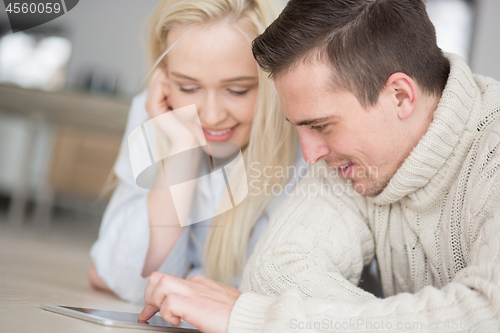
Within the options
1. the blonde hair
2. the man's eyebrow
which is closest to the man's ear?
the man's eyebrow

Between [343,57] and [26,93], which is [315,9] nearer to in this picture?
[343,57]

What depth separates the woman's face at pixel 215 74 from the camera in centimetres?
106

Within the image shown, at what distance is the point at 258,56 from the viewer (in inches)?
35.2

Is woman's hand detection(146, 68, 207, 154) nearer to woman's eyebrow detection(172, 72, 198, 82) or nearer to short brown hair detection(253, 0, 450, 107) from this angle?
woman's eyebrow detection(172, 72, 198, 82)

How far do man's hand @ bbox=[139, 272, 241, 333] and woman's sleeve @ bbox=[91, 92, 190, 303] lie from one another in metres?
0.47

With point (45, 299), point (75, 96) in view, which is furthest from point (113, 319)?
point (75, 96)

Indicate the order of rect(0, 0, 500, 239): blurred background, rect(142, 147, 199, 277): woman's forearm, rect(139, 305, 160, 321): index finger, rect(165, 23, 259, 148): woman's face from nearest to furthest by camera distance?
rect(139, 305, 160, 321): index finger → rect(165, 23, 259, 148): woman's face → rect(142, 147, 199, 277): woman's forearm → rect(0, 0, 500, 239): blurred background

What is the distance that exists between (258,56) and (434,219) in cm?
46

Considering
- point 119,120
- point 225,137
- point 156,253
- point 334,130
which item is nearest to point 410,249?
point 334,130

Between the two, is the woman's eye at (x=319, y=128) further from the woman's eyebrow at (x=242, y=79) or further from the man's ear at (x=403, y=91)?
the woman's eyebrow at (x=242, y=79)

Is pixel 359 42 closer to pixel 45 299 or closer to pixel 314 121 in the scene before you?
pixel 314 121

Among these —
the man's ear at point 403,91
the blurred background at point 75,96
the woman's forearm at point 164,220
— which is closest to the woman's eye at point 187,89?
the woman's forearm at point 164,220

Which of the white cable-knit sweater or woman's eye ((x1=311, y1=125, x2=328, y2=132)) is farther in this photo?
woman's eye ((x1=311, y1=125, x2=328, y2=132))

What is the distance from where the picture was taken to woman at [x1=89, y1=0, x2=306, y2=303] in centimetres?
108
